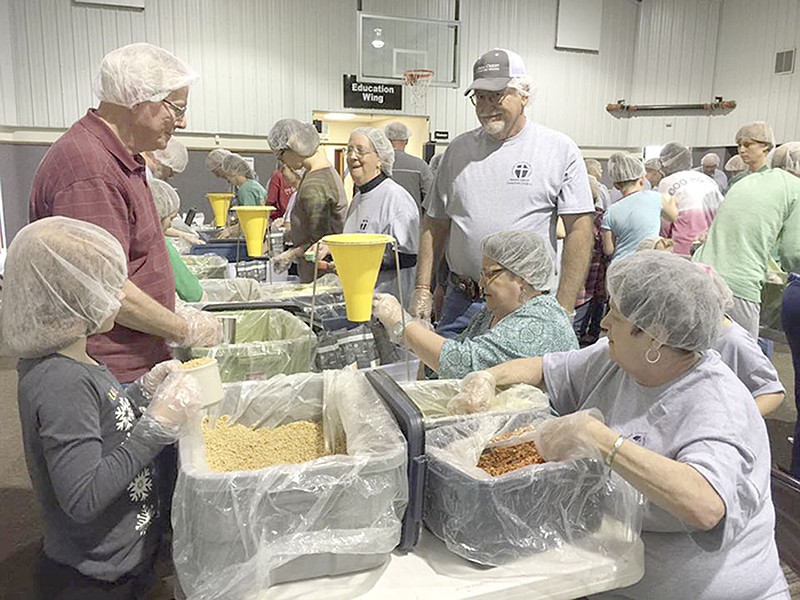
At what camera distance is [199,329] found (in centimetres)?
168

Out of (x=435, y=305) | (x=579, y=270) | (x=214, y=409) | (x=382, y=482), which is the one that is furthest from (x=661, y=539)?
(x=435, y=305)

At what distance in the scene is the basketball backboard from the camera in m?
7.85

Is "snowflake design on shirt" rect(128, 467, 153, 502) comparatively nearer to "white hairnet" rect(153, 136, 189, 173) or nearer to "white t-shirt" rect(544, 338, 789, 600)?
"white t-shirt" rect(544, 338, 789, 600)

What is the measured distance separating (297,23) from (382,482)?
7.55 meters

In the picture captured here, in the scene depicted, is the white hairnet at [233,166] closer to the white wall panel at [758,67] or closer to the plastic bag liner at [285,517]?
the plastic bag liner at [285,517]

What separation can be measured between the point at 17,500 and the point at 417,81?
21.6 feet

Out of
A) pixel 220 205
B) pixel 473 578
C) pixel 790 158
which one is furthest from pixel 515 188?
Result: pixel 220 205

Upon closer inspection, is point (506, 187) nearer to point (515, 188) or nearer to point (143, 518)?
point (515, 188)

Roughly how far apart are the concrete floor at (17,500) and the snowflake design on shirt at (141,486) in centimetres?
24

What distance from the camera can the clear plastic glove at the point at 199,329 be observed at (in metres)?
1.66

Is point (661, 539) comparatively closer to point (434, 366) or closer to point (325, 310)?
point (434, 366)

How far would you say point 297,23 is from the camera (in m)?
7.57

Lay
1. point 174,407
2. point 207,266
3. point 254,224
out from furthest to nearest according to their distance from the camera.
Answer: point 207,266 < point 254,224 < point 174,407

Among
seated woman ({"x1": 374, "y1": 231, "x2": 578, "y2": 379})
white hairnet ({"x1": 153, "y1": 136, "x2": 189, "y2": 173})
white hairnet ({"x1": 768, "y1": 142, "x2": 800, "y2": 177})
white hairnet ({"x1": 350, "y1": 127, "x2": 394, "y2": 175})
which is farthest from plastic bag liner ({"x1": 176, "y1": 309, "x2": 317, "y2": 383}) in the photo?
white hairnet ({"x1": 768, "y1": 142, "x2": 800, "y2": 177})
